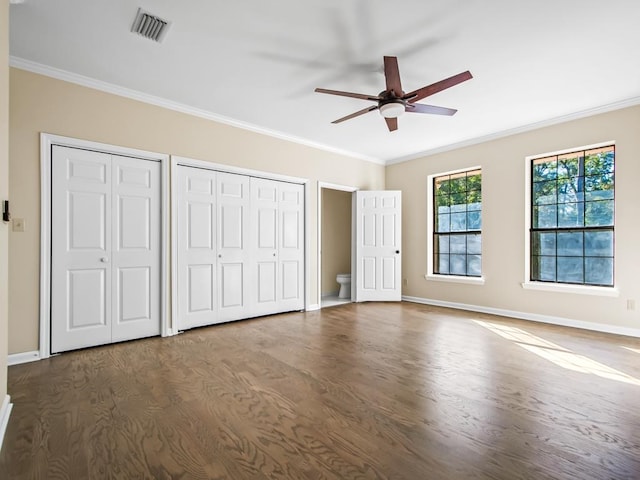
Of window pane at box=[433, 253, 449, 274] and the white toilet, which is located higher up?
window pane at box=[433, 253, 449, 274]

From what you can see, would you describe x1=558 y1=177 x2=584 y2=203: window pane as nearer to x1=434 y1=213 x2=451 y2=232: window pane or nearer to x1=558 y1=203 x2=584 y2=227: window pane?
x1=558 y1=203 x2=584 y2=227: window pane

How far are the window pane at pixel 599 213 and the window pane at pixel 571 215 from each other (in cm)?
6

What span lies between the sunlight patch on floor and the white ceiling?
2707 mm

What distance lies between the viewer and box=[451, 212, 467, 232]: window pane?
5.43m

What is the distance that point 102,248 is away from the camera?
3.32m

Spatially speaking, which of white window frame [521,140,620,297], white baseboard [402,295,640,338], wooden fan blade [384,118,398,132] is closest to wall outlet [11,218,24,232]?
wooden fan blade [384,118,398,132]

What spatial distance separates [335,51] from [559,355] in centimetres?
347

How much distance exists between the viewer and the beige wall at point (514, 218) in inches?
149

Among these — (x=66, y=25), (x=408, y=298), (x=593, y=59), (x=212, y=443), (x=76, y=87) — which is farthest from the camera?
(x=408, y=298)

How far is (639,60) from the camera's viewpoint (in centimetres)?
293

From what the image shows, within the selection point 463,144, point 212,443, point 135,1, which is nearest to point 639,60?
point 463,144

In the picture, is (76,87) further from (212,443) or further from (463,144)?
(463,144)

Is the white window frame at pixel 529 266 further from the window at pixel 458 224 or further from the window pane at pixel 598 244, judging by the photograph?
the window at pixel 458 224

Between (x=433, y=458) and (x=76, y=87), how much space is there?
423 centimetres
